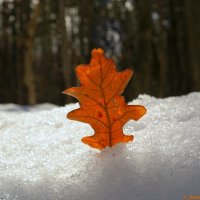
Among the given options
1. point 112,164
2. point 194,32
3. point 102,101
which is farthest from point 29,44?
point 112,164

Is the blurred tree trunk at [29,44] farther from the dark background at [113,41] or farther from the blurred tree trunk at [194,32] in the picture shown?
the blurred tree trunk at [194,32]

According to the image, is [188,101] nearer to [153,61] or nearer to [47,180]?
[47,180]

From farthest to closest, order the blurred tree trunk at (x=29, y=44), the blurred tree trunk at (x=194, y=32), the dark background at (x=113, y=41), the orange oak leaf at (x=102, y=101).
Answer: the blurred tree trunk at (x=29, y=44) → the dark background at (x=113, y=41) → the blurred tree trunk at (x=194, y=32) → the orange oak leaf at (x=102, y=101)

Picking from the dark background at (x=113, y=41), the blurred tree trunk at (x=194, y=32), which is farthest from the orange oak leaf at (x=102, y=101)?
the blurred tree trunk at (x=194, y=32)

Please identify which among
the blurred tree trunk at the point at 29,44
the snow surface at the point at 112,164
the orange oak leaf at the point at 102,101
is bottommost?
the snow surface at the point at 112,164

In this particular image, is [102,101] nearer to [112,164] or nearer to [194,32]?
[112,164]

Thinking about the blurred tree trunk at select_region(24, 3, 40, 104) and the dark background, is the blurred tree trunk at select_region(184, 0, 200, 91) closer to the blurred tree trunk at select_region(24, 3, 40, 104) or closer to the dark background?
the dark background

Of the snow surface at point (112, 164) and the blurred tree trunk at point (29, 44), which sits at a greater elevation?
the blurred tree trunk at point (29, 44)
